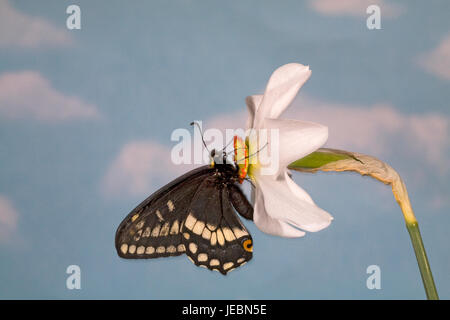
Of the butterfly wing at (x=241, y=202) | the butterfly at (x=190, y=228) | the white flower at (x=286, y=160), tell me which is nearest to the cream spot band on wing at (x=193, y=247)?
the butterfly at (x=190, y=228)

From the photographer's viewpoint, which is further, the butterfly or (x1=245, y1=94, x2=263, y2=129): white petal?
the butterfly

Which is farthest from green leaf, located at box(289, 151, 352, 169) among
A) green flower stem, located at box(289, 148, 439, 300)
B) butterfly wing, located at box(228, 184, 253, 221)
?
butterfly wing, located at box(228, 184, 253, 221)

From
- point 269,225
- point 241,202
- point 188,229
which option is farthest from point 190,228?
point 269,225

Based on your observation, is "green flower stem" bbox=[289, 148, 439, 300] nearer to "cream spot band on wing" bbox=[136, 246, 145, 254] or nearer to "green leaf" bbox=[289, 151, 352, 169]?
"green leaf" bbox=[289, 151, 352, 169]

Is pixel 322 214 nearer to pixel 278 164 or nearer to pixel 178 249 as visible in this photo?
pixel 278 164

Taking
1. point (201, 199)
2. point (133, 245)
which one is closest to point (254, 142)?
point (201, 199)

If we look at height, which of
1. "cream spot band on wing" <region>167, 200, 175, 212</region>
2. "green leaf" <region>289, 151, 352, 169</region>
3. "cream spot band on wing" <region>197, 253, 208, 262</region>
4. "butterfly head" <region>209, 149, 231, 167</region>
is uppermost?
"butterfly head" <region>209, 149, 231, 167</region>
